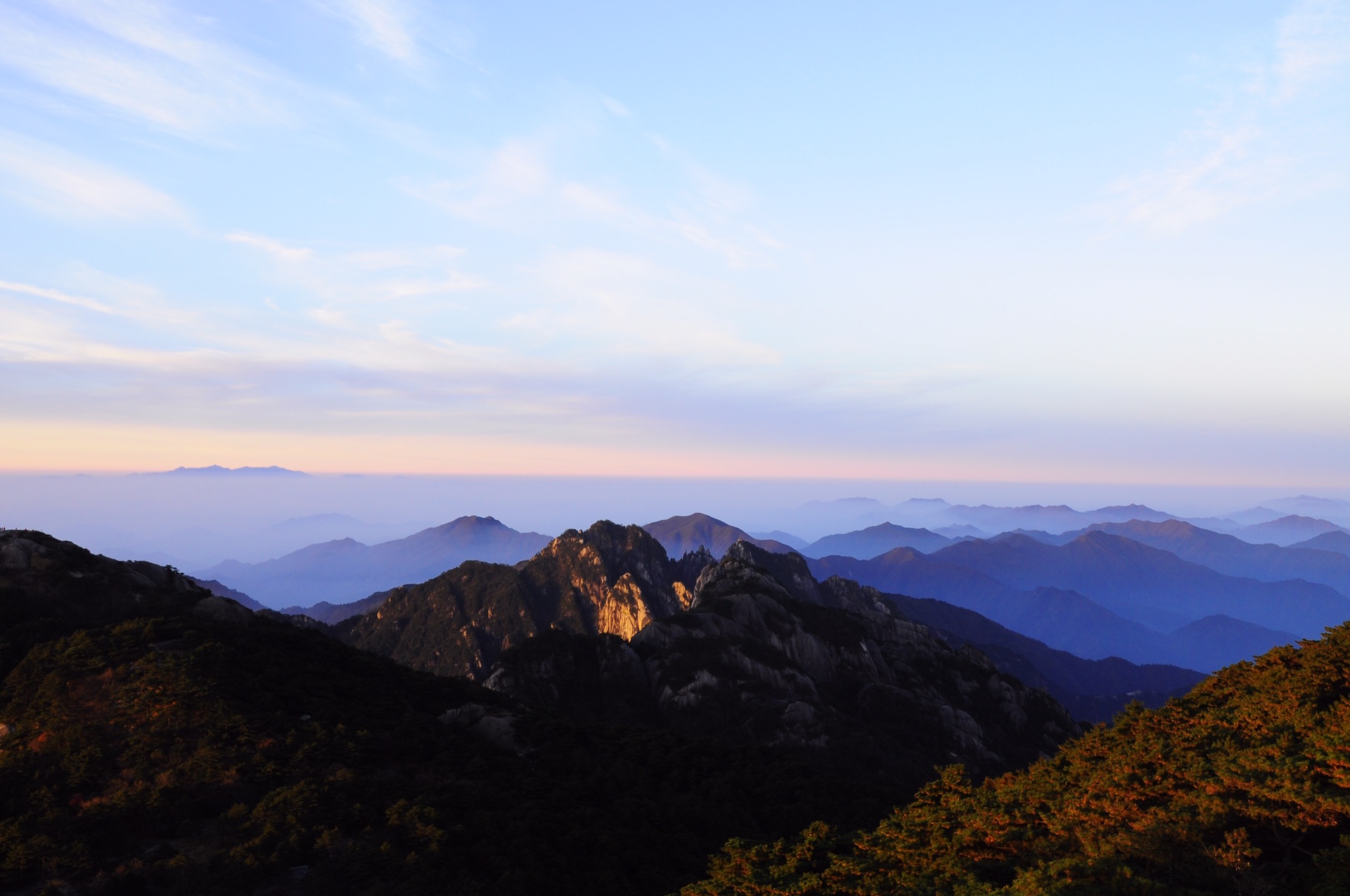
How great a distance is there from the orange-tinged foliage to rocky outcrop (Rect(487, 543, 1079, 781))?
83024 millimetres

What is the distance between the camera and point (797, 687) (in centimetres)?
15588

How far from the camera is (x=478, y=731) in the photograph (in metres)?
77.0

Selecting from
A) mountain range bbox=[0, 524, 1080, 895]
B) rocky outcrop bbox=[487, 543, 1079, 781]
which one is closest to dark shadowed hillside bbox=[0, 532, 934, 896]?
mountain range bbox=[0, 524, 1080, 895]

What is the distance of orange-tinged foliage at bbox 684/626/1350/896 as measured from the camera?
3409 centimetres

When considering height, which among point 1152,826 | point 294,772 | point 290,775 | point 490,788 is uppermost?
point 1152,826

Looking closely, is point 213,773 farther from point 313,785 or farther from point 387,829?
point 387,829

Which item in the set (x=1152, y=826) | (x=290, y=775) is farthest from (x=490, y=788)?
(x=1152, y=826)

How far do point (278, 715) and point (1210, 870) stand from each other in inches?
2725

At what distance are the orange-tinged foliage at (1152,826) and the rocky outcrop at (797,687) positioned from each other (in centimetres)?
8302

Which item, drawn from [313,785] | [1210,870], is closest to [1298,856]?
[1210,870]

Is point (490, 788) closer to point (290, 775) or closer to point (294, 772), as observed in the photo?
point (294, 772)

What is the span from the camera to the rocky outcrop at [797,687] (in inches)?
5502

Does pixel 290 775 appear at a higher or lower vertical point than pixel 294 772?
lower

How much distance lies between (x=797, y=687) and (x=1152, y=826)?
123m
